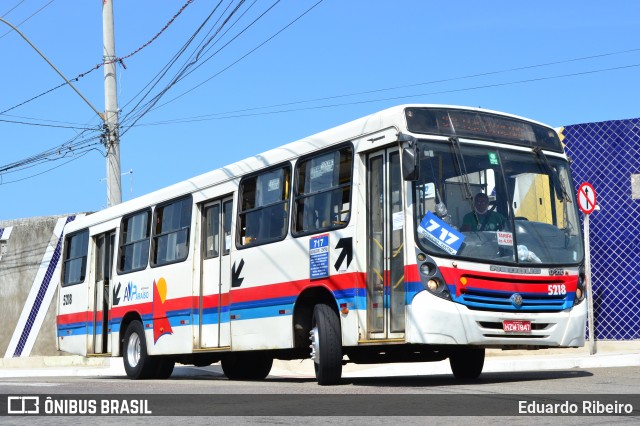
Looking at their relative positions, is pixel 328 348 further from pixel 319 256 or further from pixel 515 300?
pixel 515 300

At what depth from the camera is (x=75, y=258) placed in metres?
20.7

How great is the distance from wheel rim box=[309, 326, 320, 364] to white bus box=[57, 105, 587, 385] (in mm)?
48

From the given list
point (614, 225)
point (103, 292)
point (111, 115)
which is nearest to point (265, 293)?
point (103, 292)

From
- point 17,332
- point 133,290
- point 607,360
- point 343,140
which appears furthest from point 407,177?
point 17,332

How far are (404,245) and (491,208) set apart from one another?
3.65 ft

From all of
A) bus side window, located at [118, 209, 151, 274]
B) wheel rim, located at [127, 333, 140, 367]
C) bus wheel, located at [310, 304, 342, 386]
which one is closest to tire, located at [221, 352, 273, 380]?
wheel rim, located at [127, 333, 140, 367]

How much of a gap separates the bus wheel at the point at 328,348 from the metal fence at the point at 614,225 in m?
Result: 7.73

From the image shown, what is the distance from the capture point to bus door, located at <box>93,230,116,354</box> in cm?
1916

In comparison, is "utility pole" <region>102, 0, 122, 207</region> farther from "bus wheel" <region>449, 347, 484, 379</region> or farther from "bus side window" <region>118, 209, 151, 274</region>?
"bus wheel" <region>449, 347, 484, 379</region>

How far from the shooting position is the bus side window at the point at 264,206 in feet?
44.6

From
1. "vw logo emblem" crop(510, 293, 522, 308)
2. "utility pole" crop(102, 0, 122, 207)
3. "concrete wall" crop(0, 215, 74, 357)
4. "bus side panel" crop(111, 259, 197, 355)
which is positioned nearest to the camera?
"vw logo emblem" crop(510, 293, 522, 308)

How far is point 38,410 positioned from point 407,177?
4.46m

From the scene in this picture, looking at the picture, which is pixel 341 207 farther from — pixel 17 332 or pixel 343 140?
pixel 17 332

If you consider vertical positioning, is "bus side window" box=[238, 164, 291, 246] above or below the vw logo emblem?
above
